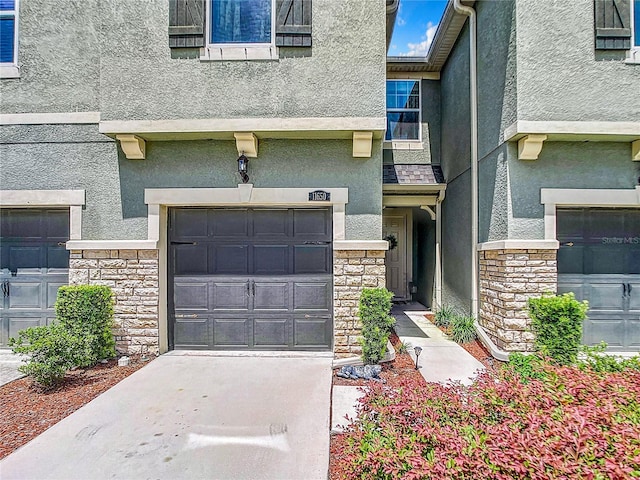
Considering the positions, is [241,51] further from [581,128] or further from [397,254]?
[397,254]

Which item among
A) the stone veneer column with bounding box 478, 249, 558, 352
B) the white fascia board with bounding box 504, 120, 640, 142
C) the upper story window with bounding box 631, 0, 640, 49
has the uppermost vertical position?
the upper story window with bounding box 631, 0, 640, 49

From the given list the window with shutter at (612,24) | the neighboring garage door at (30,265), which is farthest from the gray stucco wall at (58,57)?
the window with shutter at (612,24)

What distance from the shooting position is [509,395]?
2.74 meters

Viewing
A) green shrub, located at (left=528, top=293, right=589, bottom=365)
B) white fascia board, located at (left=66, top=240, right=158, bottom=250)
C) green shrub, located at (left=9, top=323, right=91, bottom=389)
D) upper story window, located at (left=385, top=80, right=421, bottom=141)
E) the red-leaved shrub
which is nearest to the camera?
the red-leaved shrub

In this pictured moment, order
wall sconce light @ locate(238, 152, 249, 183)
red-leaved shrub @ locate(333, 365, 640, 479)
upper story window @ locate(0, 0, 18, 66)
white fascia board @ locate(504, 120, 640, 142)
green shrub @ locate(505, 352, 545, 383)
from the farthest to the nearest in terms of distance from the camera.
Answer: upper story window @ locate(0, 0, 18, 66)
wall sconce light @ locate(238, 152, 249, 183)
white fascia board @ locate(504, 120, 640, 142)
green shrub @ locate(505, 352, 545, 383)
red-leaved shrub @ locate(333, 365, 640, 479)

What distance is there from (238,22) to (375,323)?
5.38 metres

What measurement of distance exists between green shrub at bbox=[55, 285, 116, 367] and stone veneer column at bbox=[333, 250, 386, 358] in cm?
379

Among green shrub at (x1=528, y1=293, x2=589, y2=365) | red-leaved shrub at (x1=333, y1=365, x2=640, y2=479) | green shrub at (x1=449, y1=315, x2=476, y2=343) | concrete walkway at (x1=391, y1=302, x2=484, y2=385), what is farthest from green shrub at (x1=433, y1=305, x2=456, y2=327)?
red-leaved shrub at (x1=333, y1=365, x2=640, y2=479)

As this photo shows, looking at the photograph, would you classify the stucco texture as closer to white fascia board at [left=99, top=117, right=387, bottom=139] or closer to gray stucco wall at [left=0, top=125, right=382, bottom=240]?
white fascia board at [left=99, top=117, right=387, bottom=139]

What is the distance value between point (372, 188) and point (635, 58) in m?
4.64

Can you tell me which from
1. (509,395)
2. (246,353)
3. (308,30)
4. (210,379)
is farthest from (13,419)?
(308,30)

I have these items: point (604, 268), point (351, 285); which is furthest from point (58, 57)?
point (604, 268)

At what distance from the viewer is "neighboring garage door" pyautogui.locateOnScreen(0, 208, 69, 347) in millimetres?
6137

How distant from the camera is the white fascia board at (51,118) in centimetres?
584
